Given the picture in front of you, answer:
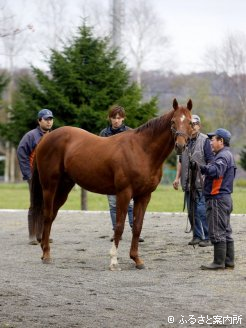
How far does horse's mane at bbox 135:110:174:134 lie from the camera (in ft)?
29.4

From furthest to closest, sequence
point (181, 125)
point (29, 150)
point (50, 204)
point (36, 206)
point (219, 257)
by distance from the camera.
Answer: point (29, 150)
point (36, 206)
point (50, 204)
point (219, 257)
point (181, 125)

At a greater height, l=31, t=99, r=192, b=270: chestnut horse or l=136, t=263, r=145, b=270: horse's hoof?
l=31, t=99, r=192, b=270: chestnut horse

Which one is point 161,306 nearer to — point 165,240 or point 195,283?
point 195,283

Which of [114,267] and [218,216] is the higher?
[218,216]

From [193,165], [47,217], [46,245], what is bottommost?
[46,245]

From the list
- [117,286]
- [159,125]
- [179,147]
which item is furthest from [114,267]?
[159,125]

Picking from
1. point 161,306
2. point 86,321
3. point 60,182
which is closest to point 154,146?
point 60,182

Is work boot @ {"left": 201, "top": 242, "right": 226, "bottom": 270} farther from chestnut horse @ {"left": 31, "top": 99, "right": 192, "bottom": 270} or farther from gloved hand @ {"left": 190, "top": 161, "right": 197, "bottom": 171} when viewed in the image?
gloved hand @ {"left": 190, "top": 161, "right": 197, "bottom": 171}

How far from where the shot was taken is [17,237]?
494 inches

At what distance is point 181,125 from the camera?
28.2 feet

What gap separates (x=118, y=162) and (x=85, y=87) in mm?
12813

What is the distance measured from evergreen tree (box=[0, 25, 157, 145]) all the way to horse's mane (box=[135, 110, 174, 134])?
12.0 m

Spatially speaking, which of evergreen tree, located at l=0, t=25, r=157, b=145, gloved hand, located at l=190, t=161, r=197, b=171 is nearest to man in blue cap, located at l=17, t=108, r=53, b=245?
gloved hand, located at l=190, t=161, r=197, b=171

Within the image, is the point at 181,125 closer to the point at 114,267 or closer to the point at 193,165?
the point at 193,165
